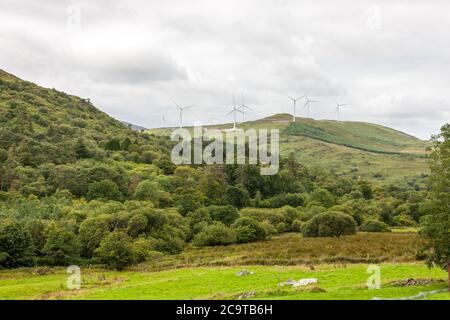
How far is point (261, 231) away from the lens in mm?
107688

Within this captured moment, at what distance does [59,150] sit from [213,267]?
108191mm

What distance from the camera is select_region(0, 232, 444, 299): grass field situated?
4888 cm

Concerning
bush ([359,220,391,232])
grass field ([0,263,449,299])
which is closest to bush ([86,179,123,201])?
grass field ([0,263,449,299])

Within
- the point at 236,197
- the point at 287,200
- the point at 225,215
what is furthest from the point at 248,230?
the point at 287,200

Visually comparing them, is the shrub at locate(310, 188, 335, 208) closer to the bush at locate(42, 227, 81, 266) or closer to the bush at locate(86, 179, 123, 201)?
the bush at locate(86, 179, 123, 201)

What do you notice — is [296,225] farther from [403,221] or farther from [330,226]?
[403,221]

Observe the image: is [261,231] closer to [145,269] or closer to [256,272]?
[145,269]

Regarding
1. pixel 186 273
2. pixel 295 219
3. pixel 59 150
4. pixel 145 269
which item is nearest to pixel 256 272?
pixel 186 273

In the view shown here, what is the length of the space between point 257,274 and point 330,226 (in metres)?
47.0

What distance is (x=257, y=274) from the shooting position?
63.4 meters

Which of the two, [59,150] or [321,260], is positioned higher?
[59,150]

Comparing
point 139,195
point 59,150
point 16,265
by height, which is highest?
point 59,150

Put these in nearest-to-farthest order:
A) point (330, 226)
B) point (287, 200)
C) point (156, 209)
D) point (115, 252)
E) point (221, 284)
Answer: point (221, 284), point (115, 252), point (330, 226), point (156, 209), point (287, 200)
